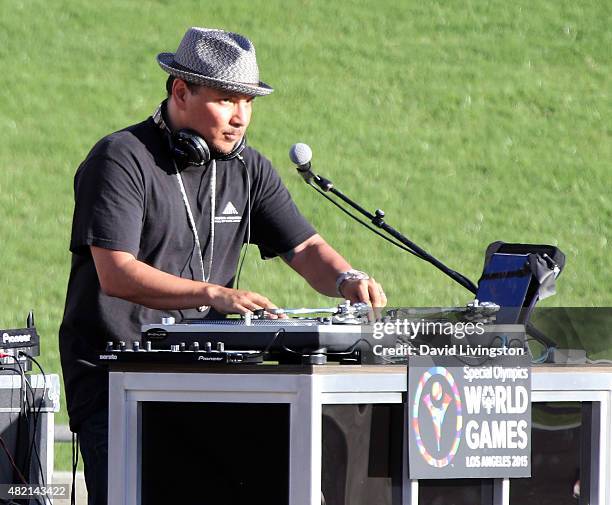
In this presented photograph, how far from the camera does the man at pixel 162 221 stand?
12.3ft

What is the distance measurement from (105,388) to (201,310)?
14.5 inches

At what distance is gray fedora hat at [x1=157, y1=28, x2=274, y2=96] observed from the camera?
394 centimetres

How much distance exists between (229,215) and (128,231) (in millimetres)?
457

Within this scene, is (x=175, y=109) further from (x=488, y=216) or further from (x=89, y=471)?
(x=488, y=216)

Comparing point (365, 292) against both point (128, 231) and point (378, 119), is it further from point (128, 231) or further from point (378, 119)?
point (378, 119)

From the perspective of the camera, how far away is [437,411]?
3.28m

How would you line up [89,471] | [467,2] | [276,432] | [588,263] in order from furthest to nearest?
1. [467,2]
2. [588,263]
3. [89,471]
4. [276,432]

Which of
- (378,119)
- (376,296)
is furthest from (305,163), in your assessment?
(378,119)

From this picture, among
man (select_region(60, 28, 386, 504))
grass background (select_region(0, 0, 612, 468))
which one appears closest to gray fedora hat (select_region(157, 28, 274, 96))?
man (select_region(60, 28, 386, 504))

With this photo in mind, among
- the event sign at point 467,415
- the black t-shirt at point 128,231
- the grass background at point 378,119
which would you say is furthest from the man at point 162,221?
the grass background at point 378,119

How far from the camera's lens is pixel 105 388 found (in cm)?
384

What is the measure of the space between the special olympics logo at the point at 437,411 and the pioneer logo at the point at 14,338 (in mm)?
2456

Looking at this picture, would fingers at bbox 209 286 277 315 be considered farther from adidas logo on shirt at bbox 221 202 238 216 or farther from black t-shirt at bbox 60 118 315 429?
adidas logo on shirt at bbox 221 202 238 216

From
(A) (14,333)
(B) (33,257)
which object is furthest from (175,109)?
(B) (33,257)
